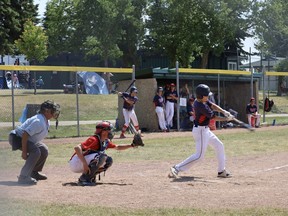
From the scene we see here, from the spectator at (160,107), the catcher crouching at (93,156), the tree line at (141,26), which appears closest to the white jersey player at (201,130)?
the catcher crouching at (93,156)

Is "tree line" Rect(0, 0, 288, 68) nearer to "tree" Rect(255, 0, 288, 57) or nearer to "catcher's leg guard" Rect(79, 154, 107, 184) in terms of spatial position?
"tree" Rect(255, 0, 288, 57)

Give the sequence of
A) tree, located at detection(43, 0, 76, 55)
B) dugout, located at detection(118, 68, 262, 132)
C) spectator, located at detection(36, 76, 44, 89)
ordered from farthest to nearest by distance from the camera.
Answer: tree, located at detection(43, 0, 76, 55) < spectator, located at detection(36, 76, 44, 89) < dugout, located at detection(118, 68, 262, 132)

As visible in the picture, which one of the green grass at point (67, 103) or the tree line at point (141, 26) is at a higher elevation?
the tree line at point (141, 26)

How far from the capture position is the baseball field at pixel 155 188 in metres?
7.46

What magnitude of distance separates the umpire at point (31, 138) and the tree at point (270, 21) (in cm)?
3539

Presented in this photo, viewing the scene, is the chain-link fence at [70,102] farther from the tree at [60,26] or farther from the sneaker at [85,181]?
the tree at [60,26]

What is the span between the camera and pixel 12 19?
141ft

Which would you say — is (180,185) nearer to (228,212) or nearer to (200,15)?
(228,212)

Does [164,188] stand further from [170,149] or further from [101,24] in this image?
[101,24]

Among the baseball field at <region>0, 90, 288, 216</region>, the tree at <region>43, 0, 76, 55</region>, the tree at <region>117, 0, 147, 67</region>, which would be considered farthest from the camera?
the tree at <region>43, 0, 76, 55</region>

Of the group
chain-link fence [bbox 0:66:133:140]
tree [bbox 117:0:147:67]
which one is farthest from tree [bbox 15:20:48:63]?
chain-link fence [bbox 0:66:133:140]

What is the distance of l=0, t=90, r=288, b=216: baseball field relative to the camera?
294 inches

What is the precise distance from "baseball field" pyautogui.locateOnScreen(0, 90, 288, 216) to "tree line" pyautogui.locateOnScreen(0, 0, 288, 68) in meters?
28.1

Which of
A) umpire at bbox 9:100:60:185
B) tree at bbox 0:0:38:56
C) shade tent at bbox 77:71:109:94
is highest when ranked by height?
tree at bbox 0:0:38:56
